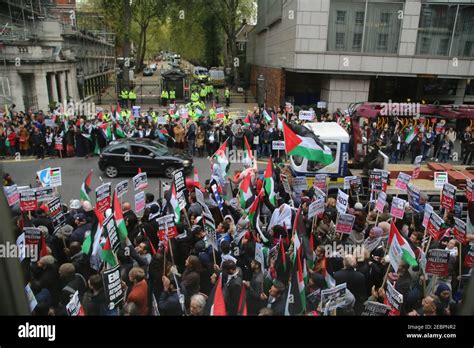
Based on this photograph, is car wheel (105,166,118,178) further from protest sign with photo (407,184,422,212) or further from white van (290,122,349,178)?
protest sign with photo (407,184,422,212)

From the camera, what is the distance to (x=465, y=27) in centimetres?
2503

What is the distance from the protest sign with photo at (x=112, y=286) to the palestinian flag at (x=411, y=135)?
1573 centimetres

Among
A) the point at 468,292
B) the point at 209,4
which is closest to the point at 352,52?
the point at 209,4

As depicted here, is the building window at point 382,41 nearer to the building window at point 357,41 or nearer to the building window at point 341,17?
the building window at point 357,41

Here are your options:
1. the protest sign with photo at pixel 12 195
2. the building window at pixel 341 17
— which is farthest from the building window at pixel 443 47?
the protest sign with photo at pixel 12 195

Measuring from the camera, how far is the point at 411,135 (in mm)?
17297

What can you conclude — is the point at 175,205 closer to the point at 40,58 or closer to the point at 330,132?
the point at 330,132

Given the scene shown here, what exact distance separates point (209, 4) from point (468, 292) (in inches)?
1661

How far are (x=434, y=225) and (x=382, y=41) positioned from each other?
69.7ft

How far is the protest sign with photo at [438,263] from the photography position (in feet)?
18.2

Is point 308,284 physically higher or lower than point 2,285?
lower

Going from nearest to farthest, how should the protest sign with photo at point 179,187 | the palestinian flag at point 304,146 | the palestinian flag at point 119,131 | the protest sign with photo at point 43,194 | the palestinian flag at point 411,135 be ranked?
the protest sign with photo at point 179,187 → the protest sign with photo at point 43,194 → the palestinian flag at point 304,146 → the palestinian flag at point 411,135 → the palestinian flag at point 119,131

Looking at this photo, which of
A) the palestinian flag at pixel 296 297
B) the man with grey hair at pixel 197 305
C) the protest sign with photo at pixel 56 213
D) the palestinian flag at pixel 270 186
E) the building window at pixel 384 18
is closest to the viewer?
the man with grey hair at pixel 197 305

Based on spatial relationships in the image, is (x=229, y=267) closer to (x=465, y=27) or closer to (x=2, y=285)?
(x=2, y=285)
